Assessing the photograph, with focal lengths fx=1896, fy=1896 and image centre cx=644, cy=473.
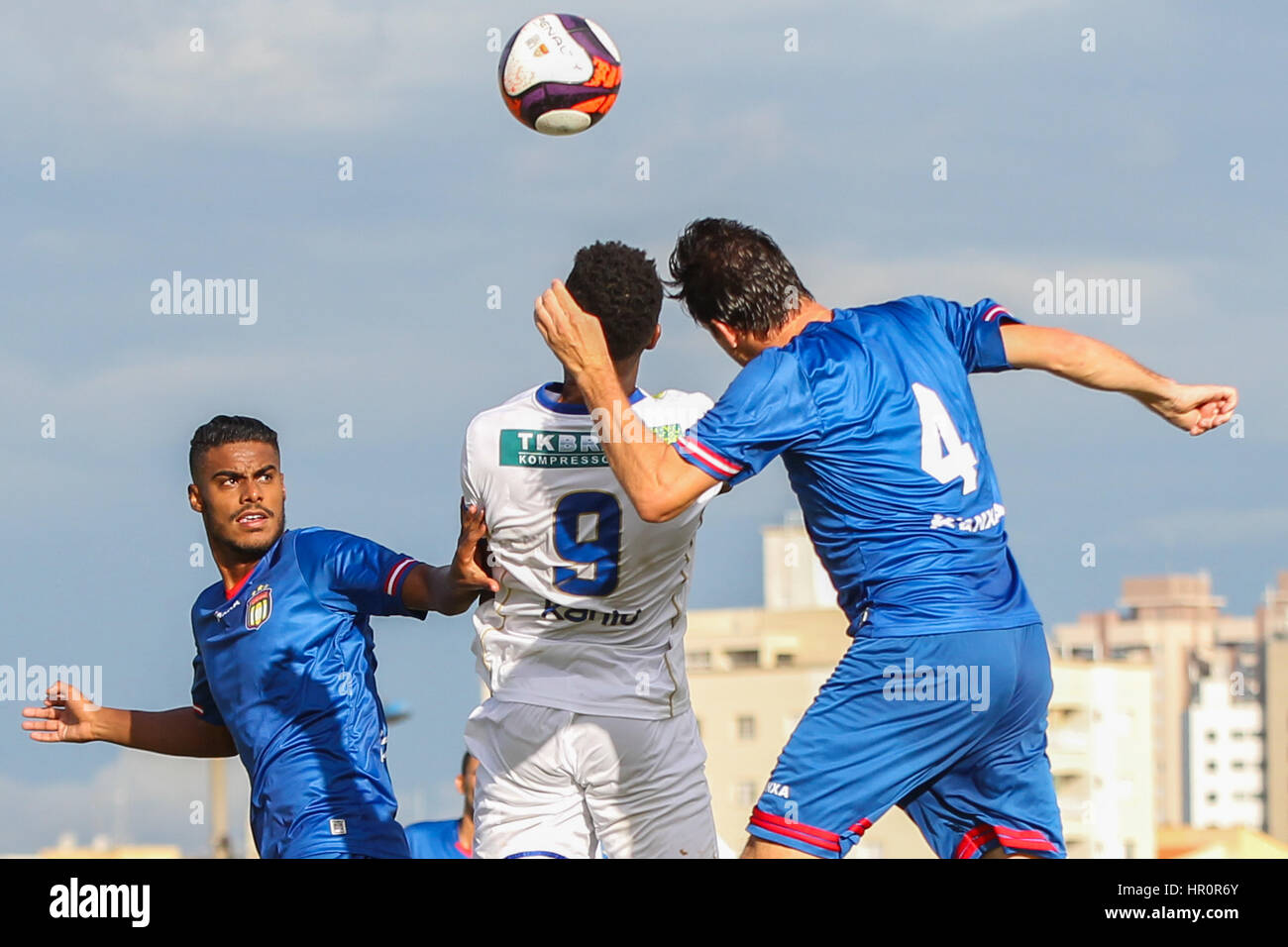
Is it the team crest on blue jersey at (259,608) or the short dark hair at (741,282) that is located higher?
the short dark hair at (741,282)

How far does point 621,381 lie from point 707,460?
0.87m

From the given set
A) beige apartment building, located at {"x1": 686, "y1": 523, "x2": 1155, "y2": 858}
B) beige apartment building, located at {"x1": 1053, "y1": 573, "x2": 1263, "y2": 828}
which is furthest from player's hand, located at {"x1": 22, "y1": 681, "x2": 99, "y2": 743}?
Answer: beige apartment building, located at {"x1": 1053, "y1": 573, "x2": 1263, "y2": 828}

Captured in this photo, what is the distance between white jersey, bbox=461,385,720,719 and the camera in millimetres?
7180

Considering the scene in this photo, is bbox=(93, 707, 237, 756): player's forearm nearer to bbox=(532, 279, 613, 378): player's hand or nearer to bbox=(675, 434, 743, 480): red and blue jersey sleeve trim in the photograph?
bbox=(532, 279, 613, 378): player's hand

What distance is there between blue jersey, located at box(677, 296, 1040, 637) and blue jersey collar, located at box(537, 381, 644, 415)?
0.72 meters

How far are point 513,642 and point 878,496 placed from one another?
160 cm

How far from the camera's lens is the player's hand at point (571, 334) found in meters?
6.80

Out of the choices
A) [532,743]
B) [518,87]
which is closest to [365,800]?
[532,743]

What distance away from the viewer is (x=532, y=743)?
7316 millimetres

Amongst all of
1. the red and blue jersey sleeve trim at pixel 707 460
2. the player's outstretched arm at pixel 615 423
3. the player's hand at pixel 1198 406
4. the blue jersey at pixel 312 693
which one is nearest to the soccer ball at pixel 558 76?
the player's outstretched arm at pixel 615 423

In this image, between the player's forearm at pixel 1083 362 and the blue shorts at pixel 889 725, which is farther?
the player's forearm at pixel 1083 362

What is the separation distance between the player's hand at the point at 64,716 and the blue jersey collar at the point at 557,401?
2.96 metres
